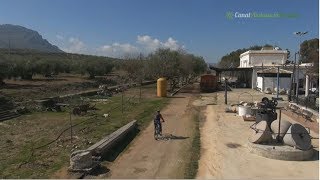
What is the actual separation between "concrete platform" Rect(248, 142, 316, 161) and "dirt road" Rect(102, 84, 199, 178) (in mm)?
2652

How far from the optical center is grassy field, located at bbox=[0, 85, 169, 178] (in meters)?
13.2

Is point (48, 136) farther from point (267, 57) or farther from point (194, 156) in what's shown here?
point (267, 57)

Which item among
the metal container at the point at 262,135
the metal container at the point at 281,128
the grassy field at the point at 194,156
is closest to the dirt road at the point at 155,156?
the grassy field at the point at 194,156

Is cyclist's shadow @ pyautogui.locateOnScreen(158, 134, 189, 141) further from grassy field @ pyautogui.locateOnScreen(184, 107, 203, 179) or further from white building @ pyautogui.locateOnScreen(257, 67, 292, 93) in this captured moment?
white building @ pyautogui.locateOnScreen(257, 67, 292, 93)

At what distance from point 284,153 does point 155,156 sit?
4446 millimetres

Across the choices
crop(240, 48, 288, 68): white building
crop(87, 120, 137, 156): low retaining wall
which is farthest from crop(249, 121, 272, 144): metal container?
crop(240, 48, 288, 68): white building

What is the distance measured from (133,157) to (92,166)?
229 centimetres

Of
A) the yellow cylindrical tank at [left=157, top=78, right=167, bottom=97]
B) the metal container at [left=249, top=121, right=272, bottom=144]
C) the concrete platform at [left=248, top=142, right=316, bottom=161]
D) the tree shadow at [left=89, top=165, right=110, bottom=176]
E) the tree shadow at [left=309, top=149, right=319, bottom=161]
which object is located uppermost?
the yellow cylindrical tank at [left=157, top=78, right=167, bottom=97]

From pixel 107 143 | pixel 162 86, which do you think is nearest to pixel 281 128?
pixel 107 143

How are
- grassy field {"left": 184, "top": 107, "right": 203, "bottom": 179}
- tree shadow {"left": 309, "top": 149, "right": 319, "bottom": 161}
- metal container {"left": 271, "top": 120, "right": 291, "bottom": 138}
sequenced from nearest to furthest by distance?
grassy field {"left": 184, "top": 107, "right": 203, "bottom": 179} < tree shadow {"left": 309, "top": 149, "right": 319, "bottom": 161} < metal container {"left": 271, "top": 120, "right": 291, "bottom": 138}

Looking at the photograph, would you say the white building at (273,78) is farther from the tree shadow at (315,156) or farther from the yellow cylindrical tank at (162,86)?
the tree shadow at (315,156)

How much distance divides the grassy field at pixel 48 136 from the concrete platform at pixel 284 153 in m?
6.54

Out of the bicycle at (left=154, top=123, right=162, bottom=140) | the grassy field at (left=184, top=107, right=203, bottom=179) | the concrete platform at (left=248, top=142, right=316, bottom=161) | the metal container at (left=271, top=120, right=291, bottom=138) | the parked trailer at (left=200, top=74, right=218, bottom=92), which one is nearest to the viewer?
the grassy field at (left=184, top=107, right=203, bottom=179)

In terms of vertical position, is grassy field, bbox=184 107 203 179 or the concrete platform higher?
the concrete platform
